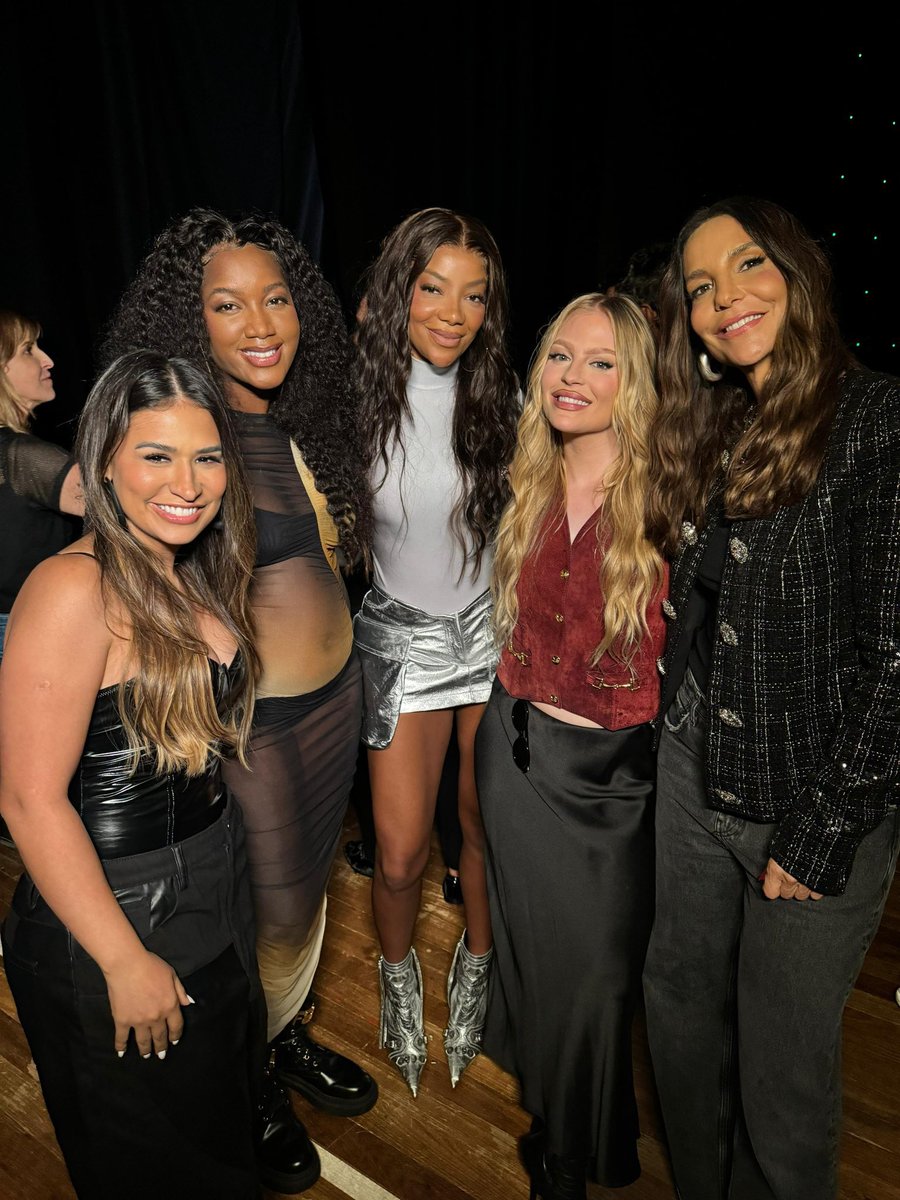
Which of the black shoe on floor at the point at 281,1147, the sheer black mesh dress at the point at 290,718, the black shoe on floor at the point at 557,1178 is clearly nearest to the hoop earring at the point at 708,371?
the sheer black mesh dress at the point at 290,718

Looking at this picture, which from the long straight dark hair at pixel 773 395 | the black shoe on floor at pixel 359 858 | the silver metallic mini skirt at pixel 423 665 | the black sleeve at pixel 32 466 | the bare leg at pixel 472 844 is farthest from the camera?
the black shoe on floor at pixel 359 858

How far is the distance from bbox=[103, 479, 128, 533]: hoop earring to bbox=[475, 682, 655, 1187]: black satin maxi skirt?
100 centimetres

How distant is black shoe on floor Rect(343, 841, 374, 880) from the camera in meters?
3.37

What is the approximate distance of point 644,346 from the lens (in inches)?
74.7

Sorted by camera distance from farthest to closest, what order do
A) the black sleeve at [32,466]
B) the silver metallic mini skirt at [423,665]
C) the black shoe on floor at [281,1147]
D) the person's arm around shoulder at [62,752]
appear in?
the black sleeve at [32,466]
the silver metallic mini skirt at [423,665]
the black shoe on floor at [281,1147]
the person's arm around shoulder at [62,752]

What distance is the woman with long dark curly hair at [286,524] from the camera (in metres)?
1.92

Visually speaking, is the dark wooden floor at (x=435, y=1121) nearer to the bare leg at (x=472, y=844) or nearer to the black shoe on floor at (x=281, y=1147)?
the black shoe on floor at (x=281, y=1147)

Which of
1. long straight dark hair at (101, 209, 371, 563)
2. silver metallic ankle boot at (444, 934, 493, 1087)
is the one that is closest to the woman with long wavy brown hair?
long straight dark hair at (101, 209, 371, 563)

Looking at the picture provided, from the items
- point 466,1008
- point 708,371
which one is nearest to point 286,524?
point 708,371

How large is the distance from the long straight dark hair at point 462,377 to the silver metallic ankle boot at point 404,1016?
112 centimetres

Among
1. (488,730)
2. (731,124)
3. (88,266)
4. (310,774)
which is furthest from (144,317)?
(731,124)

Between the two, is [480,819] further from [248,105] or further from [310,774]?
[248,105]

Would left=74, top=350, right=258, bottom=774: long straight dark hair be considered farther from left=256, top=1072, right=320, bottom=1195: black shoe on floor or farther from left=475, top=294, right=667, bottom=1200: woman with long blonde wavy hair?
left=256, top=1072, right=320, bottom=1195: black shoe on floor

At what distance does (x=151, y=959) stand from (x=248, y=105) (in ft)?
10.5
